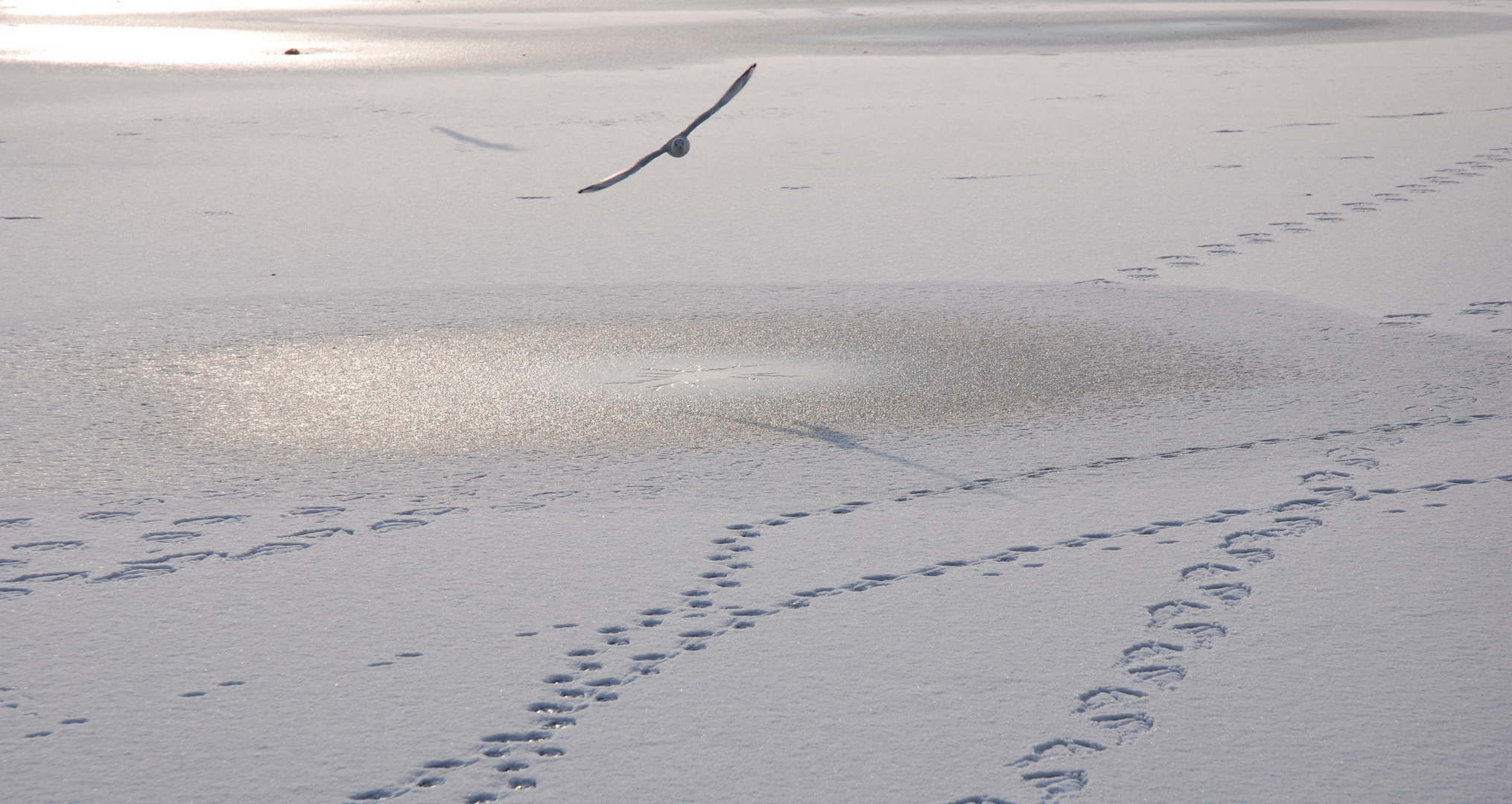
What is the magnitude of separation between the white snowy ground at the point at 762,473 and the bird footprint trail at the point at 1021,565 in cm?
1

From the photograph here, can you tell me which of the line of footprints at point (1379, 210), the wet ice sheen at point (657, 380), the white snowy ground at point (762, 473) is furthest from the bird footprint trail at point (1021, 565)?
the line of footprints at point (1379, 210)

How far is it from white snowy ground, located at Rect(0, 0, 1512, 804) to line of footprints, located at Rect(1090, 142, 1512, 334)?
1.3 inches

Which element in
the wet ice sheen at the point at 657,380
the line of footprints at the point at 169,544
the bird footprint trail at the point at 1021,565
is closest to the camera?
the bird footprint trail at the point at 1021,565

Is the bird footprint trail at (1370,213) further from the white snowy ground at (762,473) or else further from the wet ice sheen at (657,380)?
the wet ice sheen at (657,380)

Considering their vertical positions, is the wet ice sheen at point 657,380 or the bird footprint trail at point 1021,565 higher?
the wet ice sheen at point 657,380

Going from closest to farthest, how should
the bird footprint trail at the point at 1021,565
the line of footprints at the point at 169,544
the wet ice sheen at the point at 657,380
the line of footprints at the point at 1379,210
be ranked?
1. the bird footprint trail at the point at 1021,565
2. the line of footprints at the point at 169,544
3. the wet ice sheen at the point at 657,380
4. the line of footprints at the point at 1379,210

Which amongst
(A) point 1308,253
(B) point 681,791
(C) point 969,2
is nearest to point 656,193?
(A) point 1308,253

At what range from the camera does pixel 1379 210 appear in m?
6.03

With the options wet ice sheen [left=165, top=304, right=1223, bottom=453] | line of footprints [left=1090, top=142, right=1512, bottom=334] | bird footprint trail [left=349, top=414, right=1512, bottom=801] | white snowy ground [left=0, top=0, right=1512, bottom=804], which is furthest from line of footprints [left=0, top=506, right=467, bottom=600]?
line of footprints [left=1090, top=142, right=1512, bottom=334]

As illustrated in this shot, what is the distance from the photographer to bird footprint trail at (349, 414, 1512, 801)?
85.6 inches

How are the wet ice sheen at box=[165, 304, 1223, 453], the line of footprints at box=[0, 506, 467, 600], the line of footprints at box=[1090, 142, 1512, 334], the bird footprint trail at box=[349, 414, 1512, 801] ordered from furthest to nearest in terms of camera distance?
the line of footprints at box=[1090, 142, 1512, 334] < the wet ice sheen at box=[165, 304, 1223, 453] < the line of footprints at box=[0, 506, 467, 600] < the bird footprint trail at box=[349, 414, 1512, 801]

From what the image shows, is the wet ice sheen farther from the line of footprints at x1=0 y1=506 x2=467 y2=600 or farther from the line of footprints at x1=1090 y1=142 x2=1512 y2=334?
the line of footprints at x1=1090 y1=142 x2=1512 y2=334

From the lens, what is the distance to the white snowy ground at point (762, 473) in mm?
2240

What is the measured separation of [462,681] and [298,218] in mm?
4360
